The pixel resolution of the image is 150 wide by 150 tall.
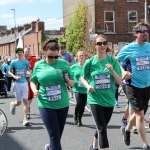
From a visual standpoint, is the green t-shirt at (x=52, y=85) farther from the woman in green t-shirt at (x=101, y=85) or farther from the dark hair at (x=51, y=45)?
the woman in green t-shirt at (x=101, y=85)

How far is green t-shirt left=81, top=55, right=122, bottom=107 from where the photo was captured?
589cm

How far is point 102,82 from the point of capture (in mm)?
5879

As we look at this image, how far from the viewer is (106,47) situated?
5992mm

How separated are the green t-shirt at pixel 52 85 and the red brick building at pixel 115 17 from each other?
110 feet

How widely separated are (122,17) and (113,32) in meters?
1.74

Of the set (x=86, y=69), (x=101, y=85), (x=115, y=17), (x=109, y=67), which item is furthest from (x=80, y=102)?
(x=115, y=17)

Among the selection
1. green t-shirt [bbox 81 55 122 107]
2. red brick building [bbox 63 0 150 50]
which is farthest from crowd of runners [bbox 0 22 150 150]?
red brick building [bbox 63 0 150 50]

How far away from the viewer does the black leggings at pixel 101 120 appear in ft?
18.7

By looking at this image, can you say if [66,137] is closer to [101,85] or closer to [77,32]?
[101,85]

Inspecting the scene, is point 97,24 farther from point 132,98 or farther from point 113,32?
point 132,98

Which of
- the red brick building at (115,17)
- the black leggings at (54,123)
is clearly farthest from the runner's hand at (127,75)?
the red brick building at (115,17)

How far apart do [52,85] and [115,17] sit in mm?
34987

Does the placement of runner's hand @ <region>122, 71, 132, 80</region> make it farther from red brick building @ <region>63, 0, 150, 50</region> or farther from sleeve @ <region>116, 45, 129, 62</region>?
red brick building @ <region>63, 0, 150, 50</region>

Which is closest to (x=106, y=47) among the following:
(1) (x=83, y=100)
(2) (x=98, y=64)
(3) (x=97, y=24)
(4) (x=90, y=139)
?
(2) (x=98, y=64)
